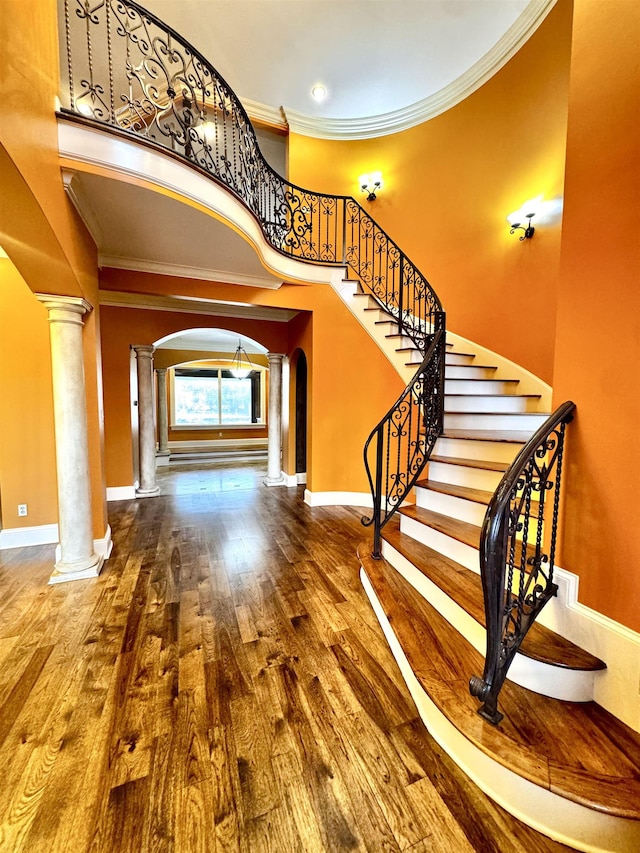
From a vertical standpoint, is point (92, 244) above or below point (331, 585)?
above

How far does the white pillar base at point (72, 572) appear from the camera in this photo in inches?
110

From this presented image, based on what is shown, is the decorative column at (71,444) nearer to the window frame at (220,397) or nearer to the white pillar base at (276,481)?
the white pillar base at (276,481)

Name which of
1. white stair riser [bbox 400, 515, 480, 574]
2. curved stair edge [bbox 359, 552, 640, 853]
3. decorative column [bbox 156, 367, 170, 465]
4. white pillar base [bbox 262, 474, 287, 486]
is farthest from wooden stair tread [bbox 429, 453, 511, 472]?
decorative column [bbox 156, 367, 170, 465]

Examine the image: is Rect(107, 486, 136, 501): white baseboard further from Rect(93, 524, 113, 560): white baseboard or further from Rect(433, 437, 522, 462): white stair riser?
Rect(433, 437, 522, 462): white stair riser

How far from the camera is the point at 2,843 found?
1.11 m

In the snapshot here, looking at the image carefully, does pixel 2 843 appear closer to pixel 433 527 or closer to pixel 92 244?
pixel 433 527

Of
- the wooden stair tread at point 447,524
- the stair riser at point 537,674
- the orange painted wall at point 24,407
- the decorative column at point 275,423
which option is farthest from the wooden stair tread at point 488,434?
the orange painted wall at point 24,407

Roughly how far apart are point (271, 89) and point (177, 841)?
7252 millimetres

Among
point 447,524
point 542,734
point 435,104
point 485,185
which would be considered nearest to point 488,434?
point 447,524

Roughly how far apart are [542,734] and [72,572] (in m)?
3.29

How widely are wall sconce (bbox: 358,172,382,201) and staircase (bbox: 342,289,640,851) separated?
14.1 feet

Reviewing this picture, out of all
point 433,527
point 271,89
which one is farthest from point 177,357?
point 433,527

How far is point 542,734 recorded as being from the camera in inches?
50.4

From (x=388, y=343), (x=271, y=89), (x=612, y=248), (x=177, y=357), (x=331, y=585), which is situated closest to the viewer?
(x=612, y=248)
